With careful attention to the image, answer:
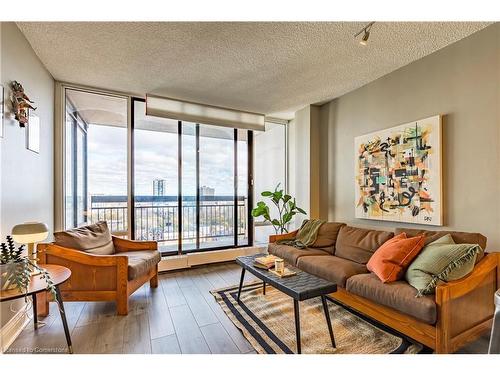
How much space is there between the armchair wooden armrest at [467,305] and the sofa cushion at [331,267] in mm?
777

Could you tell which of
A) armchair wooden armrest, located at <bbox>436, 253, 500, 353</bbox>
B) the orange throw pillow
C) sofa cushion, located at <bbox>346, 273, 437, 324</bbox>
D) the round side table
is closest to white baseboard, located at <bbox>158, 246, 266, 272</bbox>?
the round side table

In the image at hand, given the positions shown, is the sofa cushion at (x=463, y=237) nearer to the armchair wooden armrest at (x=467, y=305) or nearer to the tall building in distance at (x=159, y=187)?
the armchair wooden armrest at (x=467, y=305)

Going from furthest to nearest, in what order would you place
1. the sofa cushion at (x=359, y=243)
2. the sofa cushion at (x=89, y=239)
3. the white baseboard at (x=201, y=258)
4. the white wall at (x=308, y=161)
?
the white wall at (x=308, y=161), the white baseboard at (x=201, y=258), the sofa cushion at (x=359, y=243), the sofa cushion at (x=89, y=239)

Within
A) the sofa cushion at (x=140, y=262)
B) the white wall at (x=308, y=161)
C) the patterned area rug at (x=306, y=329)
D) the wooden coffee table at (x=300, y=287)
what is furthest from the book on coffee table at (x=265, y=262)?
the white wall at (x=308, y=161)

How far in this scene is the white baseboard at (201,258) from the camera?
144 inches

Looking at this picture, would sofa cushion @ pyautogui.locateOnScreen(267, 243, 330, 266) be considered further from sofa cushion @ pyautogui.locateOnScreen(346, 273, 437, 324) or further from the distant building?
the distant building

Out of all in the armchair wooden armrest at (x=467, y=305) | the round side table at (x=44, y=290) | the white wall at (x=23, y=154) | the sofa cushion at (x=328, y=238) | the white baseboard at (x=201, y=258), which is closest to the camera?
the round side table at (x=44, y=290)

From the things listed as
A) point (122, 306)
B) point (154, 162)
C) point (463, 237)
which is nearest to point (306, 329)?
point (463, 237)

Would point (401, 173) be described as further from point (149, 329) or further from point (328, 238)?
point (149, 329)

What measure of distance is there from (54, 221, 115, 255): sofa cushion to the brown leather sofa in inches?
92.9

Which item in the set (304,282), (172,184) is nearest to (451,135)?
(304,282)

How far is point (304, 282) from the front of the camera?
1931 mm

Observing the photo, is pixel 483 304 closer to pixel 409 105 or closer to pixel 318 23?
pixel 409 105
